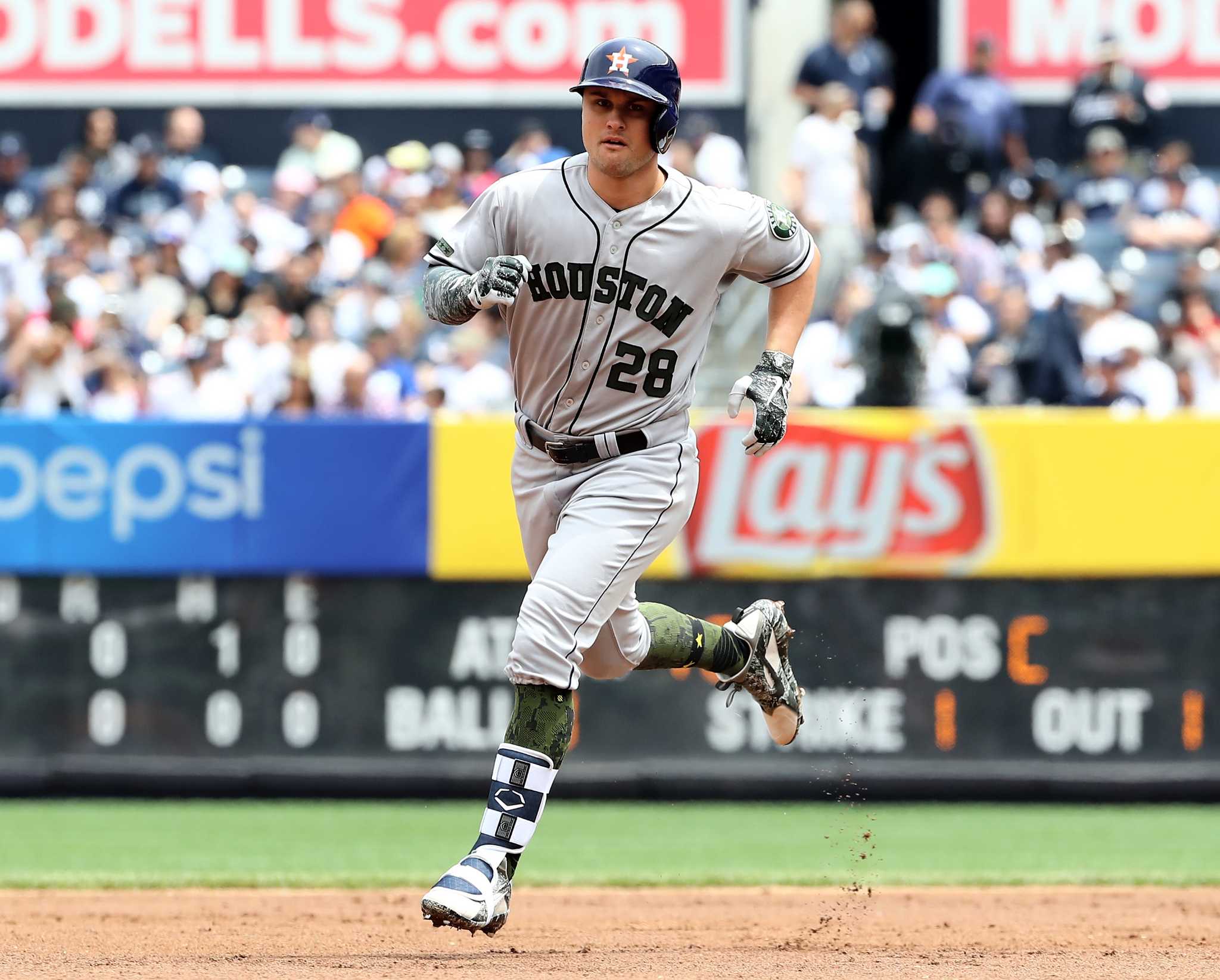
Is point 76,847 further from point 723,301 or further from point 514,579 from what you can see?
point 723,301

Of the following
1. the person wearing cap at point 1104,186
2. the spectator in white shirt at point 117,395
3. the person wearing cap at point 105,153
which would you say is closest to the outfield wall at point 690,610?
the spectator in white shirt at point 117,395

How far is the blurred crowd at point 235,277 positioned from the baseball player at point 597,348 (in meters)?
4.19

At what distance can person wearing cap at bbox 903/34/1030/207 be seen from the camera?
1428cm

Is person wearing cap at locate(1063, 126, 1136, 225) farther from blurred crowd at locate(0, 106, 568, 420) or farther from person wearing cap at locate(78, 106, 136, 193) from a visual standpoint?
person wearing cap at locate(78, 106, 136, 193)

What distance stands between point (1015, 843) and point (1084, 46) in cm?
858

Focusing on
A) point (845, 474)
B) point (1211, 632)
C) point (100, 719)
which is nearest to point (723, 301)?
point (845, 474)

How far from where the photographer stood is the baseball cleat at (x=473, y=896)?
16.3 feet

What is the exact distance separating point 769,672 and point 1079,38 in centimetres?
1008

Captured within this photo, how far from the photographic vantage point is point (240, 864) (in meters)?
7.77

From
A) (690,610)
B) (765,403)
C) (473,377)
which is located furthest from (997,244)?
(765,403)

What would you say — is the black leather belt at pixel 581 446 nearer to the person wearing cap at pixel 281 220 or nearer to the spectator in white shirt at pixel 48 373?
the spectator in white shirt at pixel 48 373

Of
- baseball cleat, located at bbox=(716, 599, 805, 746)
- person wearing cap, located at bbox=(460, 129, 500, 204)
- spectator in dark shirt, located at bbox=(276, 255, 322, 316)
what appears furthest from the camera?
person wearing cap, located at bbox=(460, 129, 500, 204)

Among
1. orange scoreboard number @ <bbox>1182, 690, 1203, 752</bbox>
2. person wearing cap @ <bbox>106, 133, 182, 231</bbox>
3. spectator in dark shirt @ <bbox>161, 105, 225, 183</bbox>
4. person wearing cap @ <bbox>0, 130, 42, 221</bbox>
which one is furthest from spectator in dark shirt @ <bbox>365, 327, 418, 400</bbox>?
orange scoreboard number @ <bbox>1182, 690, 1203, 752</bbox>

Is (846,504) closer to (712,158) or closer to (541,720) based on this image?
(541,720)
